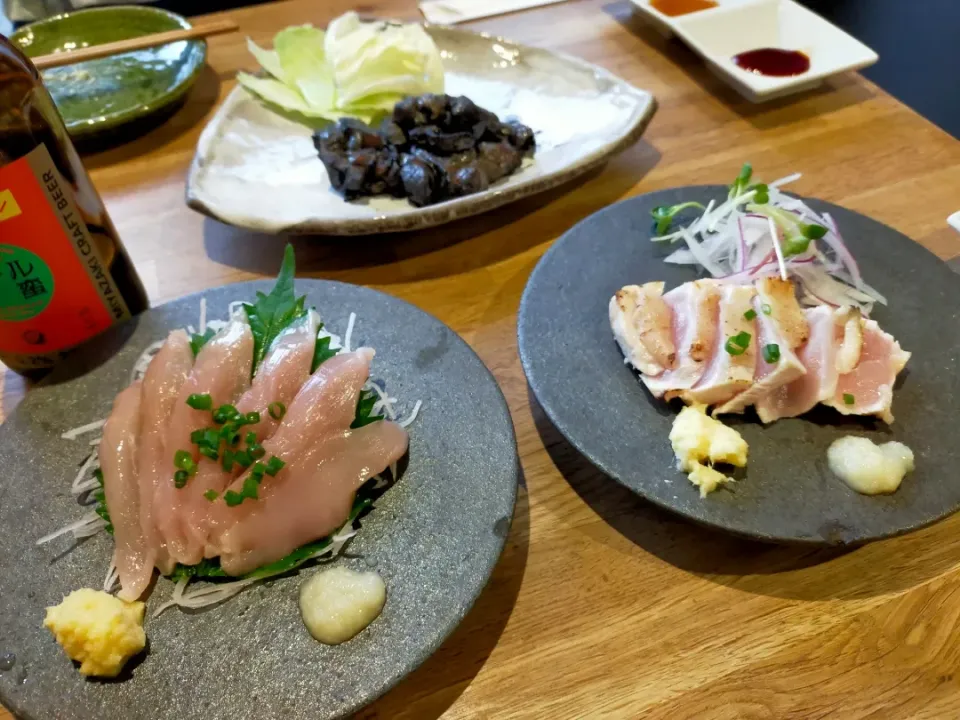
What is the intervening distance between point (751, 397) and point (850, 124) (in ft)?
4.74

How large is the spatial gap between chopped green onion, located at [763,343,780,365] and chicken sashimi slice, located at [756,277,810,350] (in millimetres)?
56

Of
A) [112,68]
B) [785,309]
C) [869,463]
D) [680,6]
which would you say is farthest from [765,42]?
[112,68]

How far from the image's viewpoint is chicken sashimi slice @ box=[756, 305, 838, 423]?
1272mm

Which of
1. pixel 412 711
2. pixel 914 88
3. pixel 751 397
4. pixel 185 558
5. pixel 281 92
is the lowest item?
pixel 914 88

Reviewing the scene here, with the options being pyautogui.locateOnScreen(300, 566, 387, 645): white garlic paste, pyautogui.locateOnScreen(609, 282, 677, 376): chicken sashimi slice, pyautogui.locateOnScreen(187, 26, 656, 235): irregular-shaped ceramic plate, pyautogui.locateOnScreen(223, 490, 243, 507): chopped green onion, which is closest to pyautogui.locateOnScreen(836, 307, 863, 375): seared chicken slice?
pyautogui.locateOnScreen(609, 282, 677, 376): chicken sashimi slice

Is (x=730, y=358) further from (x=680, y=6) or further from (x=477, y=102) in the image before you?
(x=680, y=6)

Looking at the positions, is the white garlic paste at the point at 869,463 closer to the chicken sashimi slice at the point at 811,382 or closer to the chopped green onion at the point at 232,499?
the chicken sashimi slice at the point at 811,382

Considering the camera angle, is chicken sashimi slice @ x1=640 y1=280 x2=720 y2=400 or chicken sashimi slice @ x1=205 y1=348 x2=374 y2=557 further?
chicken sashimi slice @ x1=640 y1=280 x2=720 y2=400

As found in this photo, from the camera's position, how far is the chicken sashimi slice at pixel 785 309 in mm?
1330

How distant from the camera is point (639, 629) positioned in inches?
45.6

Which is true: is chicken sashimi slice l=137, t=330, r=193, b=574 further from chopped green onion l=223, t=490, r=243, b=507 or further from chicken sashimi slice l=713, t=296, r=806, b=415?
chicken sashimi slice l=713, t=296, r=806, b=415

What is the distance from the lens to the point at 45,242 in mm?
1247

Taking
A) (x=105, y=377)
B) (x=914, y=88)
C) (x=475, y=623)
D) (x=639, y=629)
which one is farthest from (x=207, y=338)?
(x=914, y=88)

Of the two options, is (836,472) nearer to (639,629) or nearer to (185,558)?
(639,629)
